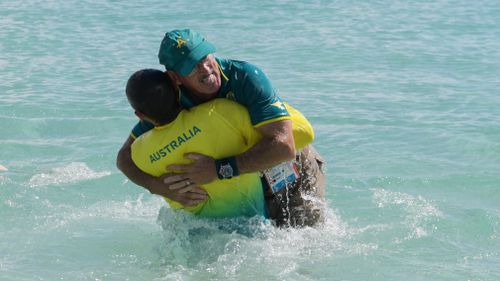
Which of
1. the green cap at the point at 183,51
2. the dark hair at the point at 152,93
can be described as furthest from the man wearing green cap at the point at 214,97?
the dark hair at the point at 152,93

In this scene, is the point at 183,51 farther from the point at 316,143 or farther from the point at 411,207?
the point at 316,143

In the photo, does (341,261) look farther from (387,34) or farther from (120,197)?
(387,34)

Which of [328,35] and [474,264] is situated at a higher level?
[474,264]

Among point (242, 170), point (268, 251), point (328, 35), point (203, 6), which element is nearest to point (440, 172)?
point (268, 251)

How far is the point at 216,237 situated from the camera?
605 cm

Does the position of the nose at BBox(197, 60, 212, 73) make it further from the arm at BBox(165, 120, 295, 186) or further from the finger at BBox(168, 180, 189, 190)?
the finger at BBox(168, 180, 189, 190)

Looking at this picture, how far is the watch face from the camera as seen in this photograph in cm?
555

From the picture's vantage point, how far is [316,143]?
10.0m

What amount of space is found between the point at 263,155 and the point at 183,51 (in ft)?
2.48

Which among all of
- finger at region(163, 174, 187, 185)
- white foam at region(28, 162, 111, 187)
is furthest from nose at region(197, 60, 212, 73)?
white foam at region(28, 162, 111, 187)

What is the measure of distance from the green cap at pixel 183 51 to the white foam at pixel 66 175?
351cm

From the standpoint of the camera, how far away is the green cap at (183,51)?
17.7ft

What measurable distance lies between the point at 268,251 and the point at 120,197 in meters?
2.54

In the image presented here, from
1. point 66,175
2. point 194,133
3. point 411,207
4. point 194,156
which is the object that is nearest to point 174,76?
point 194,133
